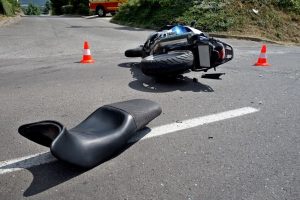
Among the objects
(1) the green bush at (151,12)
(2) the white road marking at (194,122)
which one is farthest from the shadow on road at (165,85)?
(1) the green bush at (151,12)

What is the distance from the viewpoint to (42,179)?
2.80m

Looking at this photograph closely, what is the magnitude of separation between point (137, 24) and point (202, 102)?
1439cm

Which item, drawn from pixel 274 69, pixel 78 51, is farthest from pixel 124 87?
pixel 78 51

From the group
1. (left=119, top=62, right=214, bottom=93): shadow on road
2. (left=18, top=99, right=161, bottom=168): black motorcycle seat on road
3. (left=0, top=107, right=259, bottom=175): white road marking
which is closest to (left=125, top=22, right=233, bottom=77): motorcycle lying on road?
(left=119, top=62, right=214, bottom=93): shadow on road

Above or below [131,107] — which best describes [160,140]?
below

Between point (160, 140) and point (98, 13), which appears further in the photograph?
point (98, 13)

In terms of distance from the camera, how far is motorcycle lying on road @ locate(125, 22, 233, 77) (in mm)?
5430

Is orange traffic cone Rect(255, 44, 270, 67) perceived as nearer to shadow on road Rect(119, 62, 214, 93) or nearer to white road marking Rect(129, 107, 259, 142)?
shadow on road Rect(119, 62, 214, 93)

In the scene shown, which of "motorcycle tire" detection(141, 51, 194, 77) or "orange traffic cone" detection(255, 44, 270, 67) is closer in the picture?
"motorcycle tire" detection(141, 51, 194, 77)

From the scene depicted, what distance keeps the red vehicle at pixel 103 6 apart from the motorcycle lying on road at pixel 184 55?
20.4 meters

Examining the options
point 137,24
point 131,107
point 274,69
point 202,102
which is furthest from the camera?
point 137,24

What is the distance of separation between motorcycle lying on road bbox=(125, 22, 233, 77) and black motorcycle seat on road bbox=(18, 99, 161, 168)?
218 cm

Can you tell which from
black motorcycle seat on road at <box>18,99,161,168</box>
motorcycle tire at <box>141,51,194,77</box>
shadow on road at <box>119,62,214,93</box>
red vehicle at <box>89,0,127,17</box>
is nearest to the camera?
black motorcycle seat on road at <box>18,99,161,168</box>

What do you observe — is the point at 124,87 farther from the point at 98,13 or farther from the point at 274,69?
the point at 98,13
